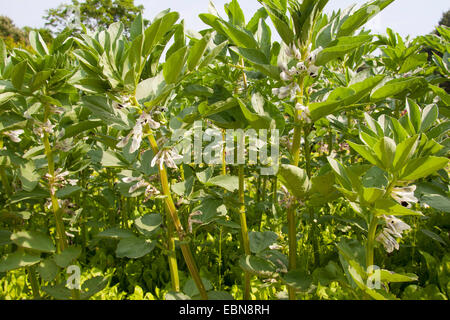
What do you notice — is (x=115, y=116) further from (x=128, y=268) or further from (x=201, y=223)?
(x=128, y=268)

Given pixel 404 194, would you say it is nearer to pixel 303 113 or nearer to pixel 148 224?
pixel 303 113

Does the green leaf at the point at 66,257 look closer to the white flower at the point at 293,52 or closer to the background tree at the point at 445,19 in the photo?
the white flower at the point at 293,52

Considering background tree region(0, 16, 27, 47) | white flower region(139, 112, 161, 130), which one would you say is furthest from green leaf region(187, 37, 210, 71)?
background tree region(0, 16, 27, 47)

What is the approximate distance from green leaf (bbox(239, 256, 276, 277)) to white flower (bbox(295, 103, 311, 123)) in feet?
1.84

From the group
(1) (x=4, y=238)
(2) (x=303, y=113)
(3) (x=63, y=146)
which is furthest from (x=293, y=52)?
(1) (x=4, y=238)

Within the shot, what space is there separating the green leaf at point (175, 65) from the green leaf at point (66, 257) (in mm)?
823

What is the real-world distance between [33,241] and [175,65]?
94 centimetres

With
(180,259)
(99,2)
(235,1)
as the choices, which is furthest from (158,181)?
(99,2)

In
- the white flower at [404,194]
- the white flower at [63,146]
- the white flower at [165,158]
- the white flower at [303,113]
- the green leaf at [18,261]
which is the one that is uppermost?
the white flower at [303,113]

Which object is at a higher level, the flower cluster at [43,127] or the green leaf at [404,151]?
the flower cluster at [43,127]

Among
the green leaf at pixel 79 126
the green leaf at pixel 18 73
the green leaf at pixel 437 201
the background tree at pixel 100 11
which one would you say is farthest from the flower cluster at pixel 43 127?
the background tree at pixel 100 11

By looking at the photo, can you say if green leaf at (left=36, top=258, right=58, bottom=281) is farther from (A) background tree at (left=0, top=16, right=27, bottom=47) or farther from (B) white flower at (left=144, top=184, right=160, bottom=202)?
(A) background tree at (left=0, top=16, right=27, bottom=47)

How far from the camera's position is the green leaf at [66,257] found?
4.32ft

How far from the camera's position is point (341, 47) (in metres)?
1.01
